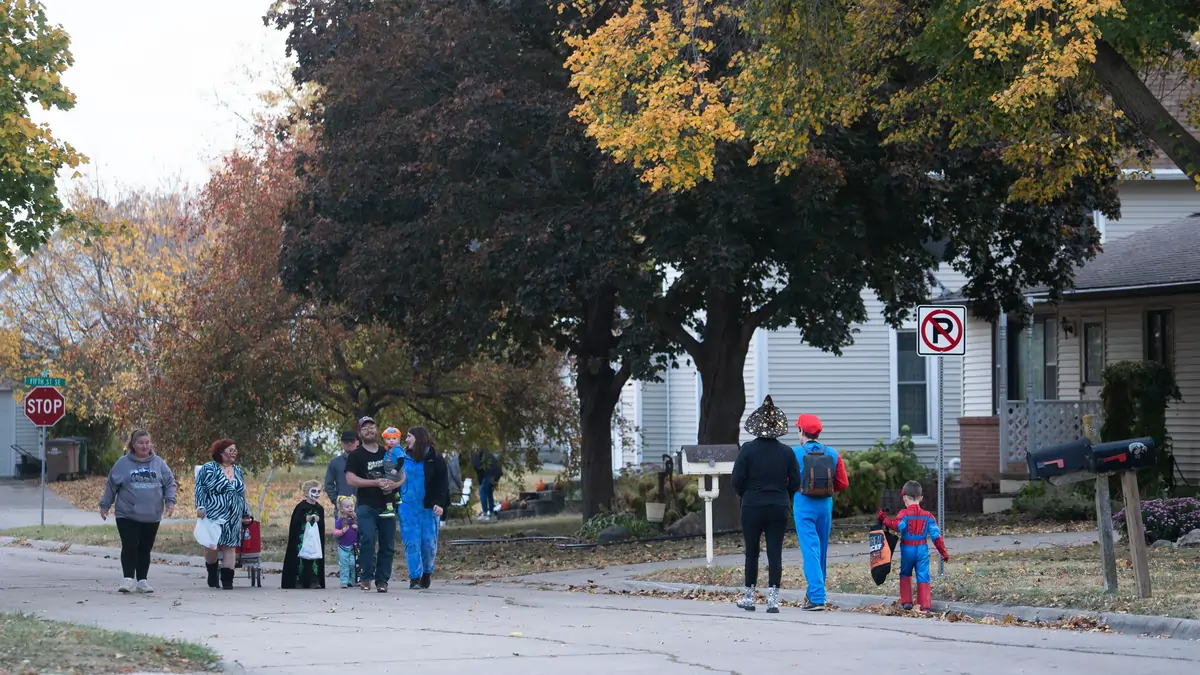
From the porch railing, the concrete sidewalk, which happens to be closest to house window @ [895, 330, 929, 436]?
the porch railing

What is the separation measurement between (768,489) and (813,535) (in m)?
0.62

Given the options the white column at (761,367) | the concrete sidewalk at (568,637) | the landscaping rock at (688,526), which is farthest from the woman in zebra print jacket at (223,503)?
the white column at (761,367)

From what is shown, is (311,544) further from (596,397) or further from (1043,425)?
(1043,425)

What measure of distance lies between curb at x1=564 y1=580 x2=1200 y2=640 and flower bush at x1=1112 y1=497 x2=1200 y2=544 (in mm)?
6191

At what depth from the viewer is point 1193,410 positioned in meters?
28.2

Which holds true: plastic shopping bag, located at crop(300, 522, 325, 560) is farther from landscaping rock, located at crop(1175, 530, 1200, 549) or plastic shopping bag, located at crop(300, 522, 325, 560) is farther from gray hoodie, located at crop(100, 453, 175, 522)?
landscaping rock, located at crop(1175, 530, 1200, 549)

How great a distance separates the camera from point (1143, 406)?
2678 centimetres

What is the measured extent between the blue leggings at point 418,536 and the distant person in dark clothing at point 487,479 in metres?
19.2

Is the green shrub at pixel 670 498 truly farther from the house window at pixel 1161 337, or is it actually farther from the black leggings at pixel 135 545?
the black leggings at pixel 135 545

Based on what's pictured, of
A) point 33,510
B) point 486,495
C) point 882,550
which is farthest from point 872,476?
point 33,510

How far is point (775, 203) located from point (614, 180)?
2.39 metres

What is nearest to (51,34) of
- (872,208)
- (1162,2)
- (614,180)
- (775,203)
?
(614,180)

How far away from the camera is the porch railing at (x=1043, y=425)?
95.9 ft

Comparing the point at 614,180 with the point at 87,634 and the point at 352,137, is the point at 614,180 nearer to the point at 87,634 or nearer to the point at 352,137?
the point at 352,137
